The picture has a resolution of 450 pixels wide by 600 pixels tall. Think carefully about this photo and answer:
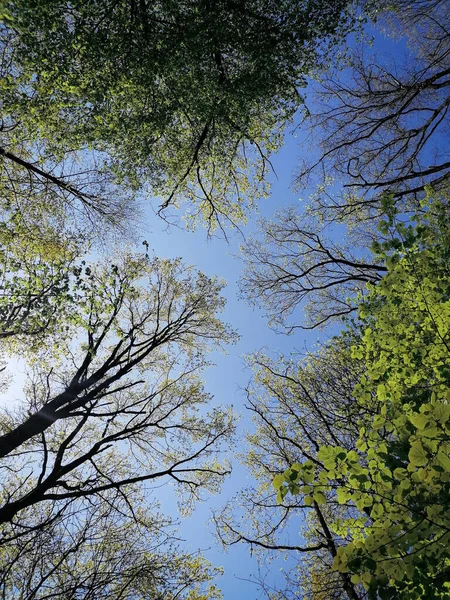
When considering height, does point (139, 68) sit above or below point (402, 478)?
above

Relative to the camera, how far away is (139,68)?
6.23 m

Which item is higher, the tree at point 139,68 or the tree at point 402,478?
the tree at point 139,68

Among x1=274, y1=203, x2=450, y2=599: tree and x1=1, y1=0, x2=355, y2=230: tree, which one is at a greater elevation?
x1=1, y1=0, x2=355, y2=230: tree

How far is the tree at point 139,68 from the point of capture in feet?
17.9

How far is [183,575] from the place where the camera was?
24.6 feet

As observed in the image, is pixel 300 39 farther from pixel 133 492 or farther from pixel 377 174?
pixel 133 492

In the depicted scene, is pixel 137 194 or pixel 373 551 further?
pixel 137 194

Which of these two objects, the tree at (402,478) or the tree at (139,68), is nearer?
the tree at (402,478)

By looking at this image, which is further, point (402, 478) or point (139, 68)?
point (139, 68)

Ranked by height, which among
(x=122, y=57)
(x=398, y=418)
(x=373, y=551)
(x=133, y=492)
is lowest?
(x=373, y=551)

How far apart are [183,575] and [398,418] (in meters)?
8.15

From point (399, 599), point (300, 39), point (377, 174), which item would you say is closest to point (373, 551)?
point (399, 599)

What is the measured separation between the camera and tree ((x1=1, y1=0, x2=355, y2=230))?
546 cm

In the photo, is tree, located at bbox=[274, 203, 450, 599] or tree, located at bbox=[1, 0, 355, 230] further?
tree, located at bbox=[1, 0, 355, 230]
